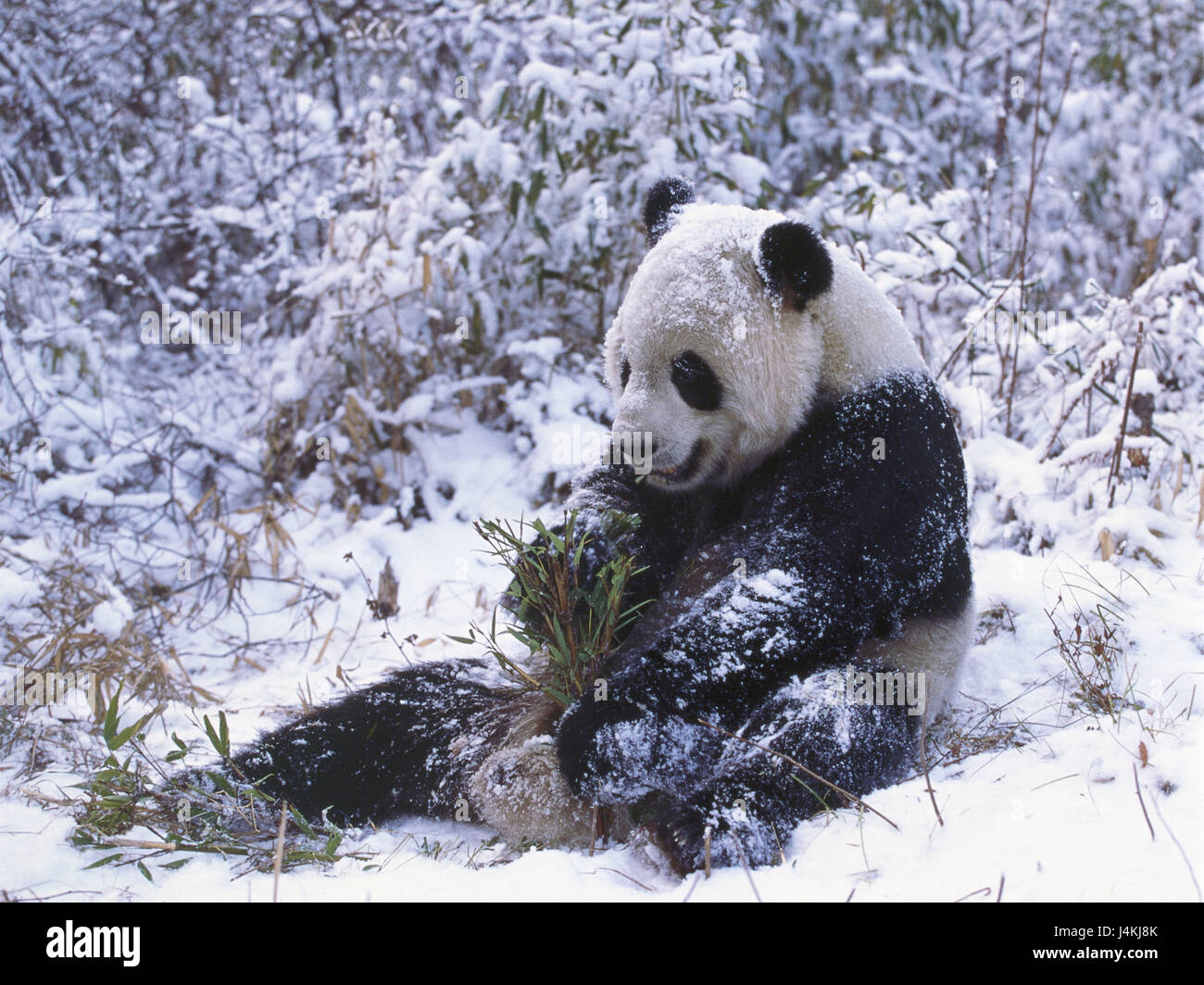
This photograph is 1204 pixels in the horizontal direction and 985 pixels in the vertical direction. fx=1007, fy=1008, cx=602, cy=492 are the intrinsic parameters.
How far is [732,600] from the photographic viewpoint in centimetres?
216

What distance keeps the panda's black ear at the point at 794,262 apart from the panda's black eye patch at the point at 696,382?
24 cm

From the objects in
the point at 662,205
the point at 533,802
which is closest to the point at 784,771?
the point at 533,802

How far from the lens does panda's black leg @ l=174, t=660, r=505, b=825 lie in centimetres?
243

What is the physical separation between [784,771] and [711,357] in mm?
922

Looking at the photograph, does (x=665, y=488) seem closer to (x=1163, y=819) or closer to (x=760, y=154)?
(x=1163, y=819)

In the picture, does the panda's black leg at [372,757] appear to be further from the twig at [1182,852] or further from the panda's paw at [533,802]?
the twig at [1182,852]

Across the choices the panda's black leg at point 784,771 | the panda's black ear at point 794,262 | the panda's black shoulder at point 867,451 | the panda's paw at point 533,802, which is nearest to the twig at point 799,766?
the panda's black leg at point 784,771

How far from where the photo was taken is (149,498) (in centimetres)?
435

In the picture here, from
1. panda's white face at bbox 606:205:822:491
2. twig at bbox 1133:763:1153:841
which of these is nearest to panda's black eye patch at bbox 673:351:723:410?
panda's white face at bbox 606:205:822:491

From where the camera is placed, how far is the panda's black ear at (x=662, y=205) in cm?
266

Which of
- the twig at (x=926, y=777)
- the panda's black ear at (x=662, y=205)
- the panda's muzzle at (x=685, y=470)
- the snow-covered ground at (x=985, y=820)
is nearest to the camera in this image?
the snow-covered ground at (x=985, y=820)

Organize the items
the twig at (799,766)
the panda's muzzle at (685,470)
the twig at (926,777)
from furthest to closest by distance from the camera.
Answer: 1. the panda's muzzle at (685,470)
2. the twig at (799,766)
3. the twig at (926,777)
